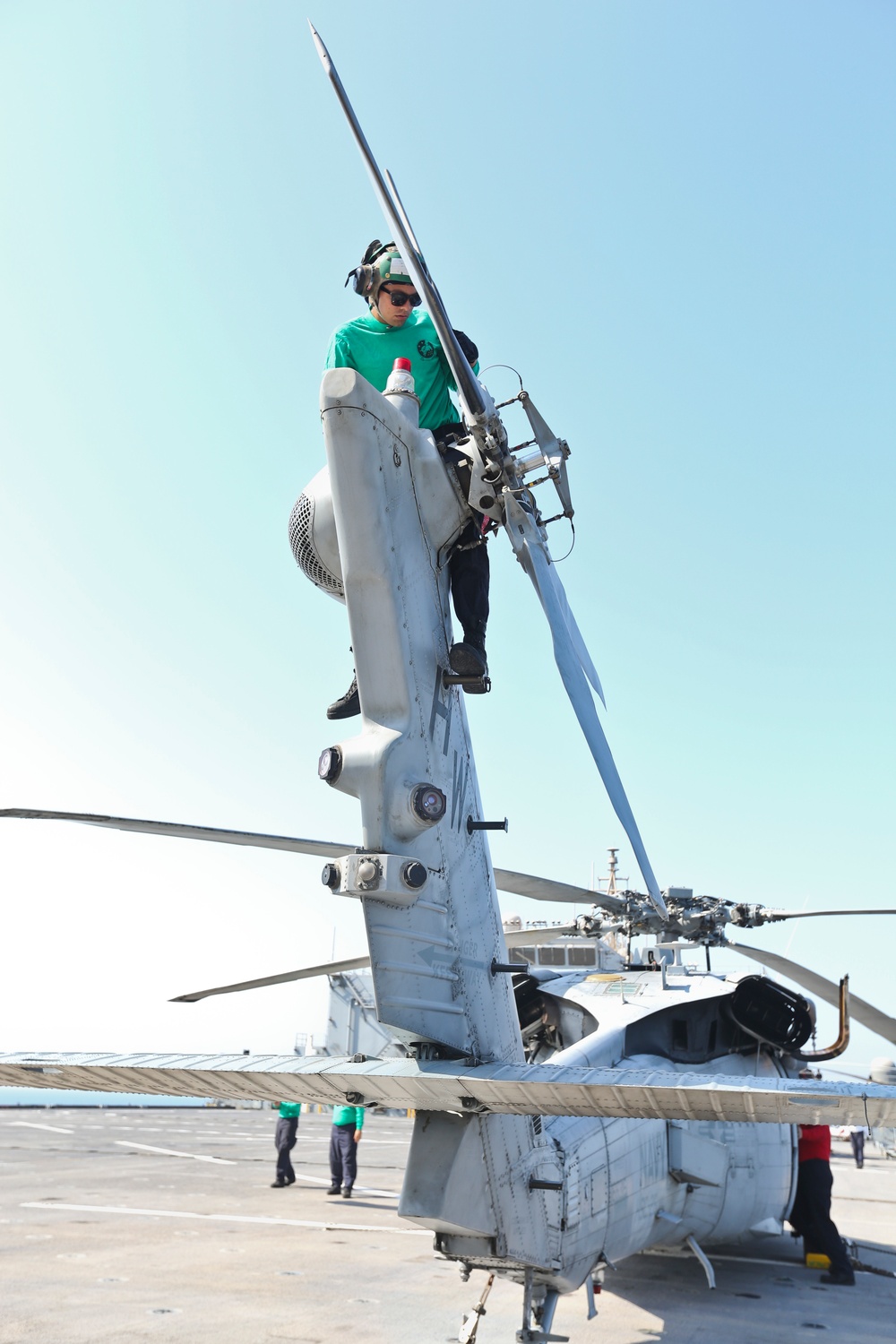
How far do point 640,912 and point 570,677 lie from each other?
22.2ft

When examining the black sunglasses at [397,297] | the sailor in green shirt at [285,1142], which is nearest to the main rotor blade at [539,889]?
the black sunglasses at [397,297]

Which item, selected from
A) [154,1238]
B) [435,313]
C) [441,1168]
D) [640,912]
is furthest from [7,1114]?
[435,313]

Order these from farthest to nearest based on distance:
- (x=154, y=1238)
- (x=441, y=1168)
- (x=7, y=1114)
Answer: (x=7, y=1114)
(x=154, y=1238)
(x=441, y=1168)

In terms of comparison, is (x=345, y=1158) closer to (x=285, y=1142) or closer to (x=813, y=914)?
(x=285, y=1142)

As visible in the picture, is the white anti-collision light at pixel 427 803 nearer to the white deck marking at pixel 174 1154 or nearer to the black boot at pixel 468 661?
the black boot at pixel 468 661

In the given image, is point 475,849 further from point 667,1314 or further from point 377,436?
point 667,1314

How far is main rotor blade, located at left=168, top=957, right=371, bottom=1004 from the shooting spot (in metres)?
5.94

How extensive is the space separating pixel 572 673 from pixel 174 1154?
17.5 metres

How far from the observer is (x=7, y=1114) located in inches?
1072

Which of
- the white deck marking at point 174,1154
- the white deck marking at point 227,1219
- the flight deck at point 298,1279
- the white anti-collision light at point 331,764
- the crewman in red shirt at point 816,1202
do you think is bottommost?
the white deck marking at point 174,1154

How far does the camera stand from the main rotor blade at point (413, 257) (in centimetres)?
384

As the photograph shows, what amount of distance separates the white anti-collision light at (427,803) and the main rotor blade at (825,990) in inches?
215

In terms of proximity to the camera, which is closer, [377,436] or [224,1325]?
[377,436]

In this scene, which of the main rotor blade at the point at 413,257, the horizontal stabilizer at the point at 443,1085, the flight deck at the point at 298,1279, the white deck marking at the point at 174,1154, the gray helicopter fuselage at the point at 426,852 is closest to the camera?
the horizontal stabilizer at the point at 443,1085
